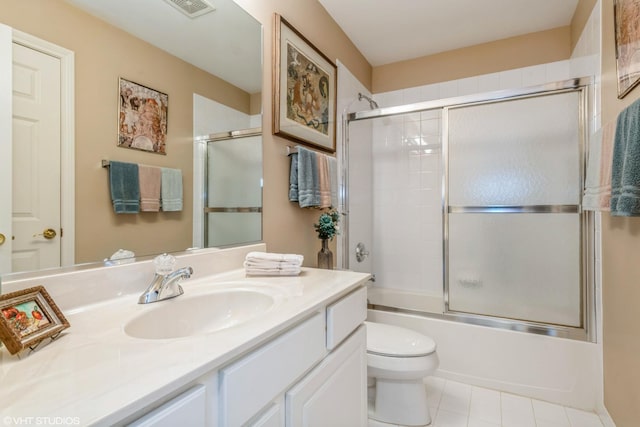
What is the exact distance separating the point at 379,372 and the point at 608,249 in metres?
1.30

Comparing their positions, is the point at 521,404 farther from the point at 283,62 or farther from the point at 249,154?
A: the point at 283,62

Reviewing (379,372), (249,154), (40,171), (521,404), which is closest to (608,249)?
(521,404)

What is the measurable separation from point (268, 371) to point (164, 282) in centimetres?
44

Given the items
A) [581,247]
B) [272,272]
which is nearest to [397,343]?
[272,272]

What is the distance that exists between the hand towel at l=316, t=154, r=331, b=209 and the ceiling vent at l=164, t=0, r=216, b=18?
2.91ft

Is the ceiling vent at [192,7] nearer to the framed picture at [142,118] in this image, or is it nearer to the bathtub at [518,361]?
the framed picture at [142,118]

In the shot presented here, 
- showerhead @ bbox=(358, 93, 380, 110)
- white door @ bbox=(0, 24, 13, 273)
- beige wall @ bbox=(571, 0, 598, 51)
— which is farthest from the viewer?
showerhead @ bbox=(358, 93, 380, 110)

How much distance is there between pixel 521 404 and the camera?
5.92 feet

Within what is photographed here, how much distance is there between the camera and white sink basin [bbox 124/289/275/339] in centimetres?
87

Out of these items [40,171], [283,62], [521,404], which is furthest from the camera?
[521,404]

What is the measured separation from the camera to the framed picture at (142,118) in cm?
98

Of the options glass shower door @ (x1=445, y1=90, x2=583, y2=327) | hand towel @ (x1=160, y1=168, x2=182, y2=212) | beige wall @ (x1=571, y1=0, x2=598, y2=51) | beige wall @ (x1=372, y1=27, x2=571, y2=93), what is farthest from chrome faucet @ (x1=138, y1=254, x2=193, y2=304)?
beige wall @ (x1=372, y1=27, x2=571, y2=93)

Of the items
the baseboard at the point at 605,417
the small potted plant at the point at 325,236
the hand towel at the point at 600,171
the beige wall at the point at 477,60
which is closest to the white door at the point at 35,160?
the small potted plant at the point at 325,236

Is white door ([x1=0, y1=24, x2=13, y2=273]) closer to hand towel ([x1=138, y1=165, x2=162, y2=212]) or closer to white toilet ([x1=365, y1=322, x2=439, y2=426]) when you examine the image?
hand towel ([x1=138, y1=165, x2=162, y2=212])
